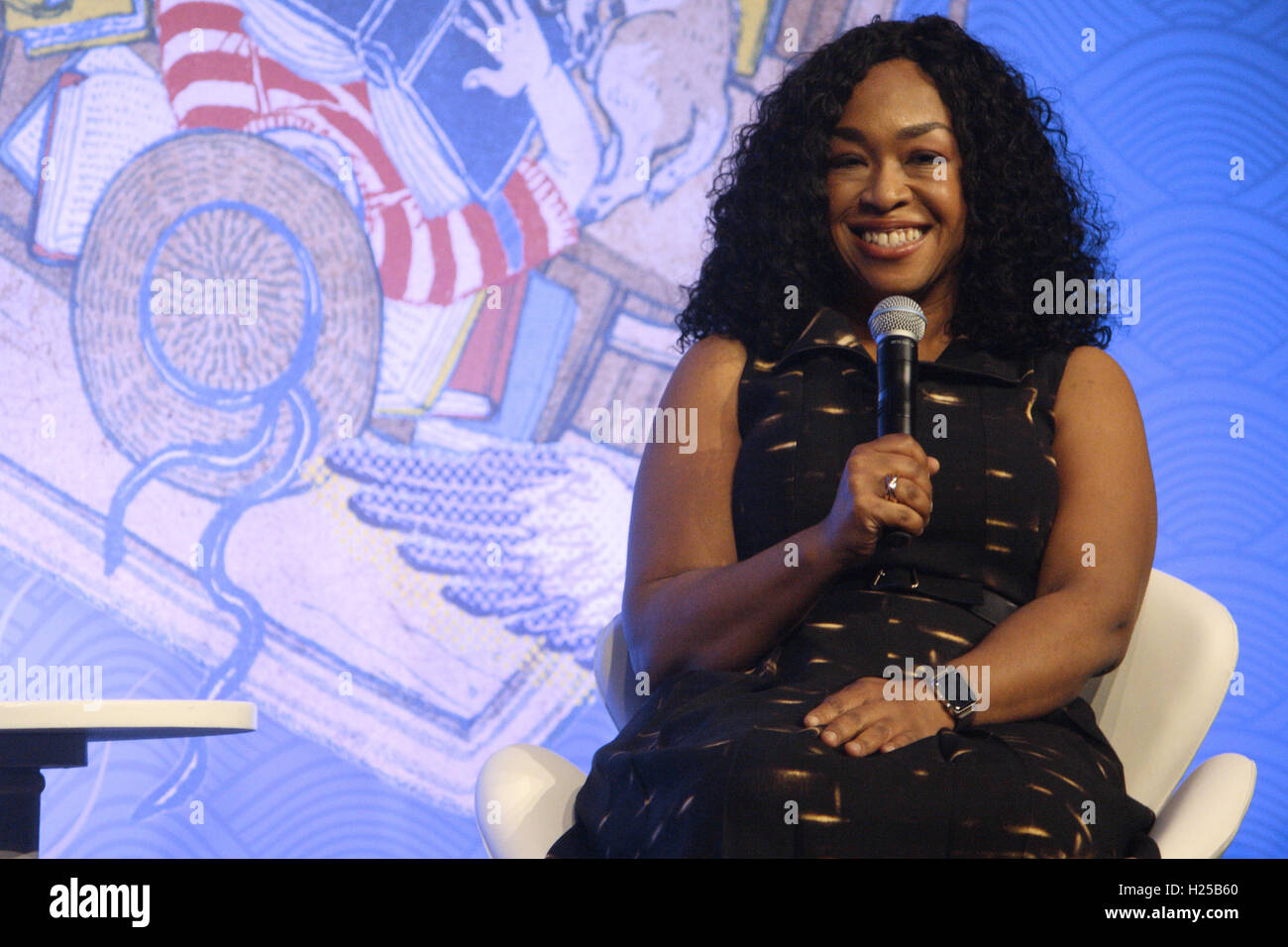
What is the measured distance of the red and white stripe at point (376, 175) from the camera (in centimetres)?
307

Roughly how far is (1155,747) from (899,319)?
0.59 m

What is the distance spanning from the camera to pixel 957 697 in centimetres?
119


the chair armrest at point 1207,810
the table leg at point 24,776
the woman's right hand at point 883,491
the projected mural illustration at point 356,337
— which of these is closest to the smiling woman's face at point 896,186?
the woman's right hand at point 883,491

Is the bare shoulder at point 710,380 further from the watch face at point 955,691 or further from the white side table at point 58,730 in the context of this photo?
the white side table at point 58,730

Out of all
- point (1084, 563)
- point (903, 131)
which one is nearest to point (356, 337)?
point (903, 131)

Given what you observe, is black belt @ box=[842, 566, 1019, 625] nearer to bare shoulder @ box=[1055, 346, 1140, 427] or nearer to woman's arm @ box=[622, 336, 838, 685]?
woman's arm @ box=[622, 336, 838, 685]

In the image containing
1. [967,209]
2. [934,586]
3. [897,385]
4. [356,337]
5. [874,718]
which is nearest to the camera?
[874,718]

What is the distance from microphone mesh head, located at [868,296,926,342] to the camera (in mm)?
1299

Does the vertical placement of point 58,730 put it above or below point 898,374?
below

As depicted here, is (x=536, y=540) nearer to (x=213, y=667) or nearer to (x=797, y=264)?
(x=213, y=667)

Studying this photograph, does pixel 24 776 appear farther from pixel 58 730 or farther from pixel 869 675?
pixel 869 675

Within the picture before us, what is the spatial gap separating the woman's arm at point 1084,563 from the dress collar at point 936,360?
0.07 metres

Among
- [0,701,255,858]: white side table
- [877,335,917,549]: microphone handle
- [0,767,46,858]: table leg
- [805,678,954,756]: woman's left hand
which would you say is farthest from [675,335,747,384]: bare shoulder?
[0,767,46,858]: table leg
